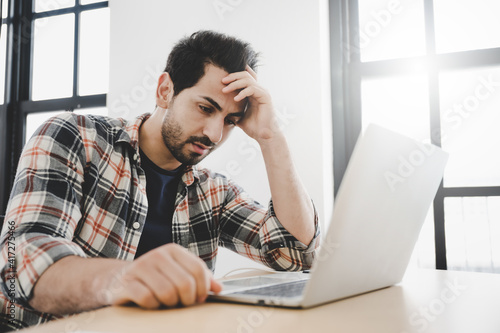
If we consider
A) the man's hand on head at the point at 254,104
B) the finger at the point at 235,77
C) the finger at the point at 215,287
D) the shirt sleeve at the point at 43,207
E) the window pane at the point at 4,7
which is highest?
the window pane at the point at 4,7

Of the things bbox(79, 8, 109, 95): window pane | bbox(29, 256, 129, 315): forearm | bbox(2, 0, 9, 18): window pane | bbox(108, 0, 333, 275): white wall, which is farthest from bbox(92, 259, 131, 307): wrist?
bbox(2, 0, 9, 18): window pane

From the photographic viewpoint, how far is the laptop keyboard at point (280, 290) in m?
0.62

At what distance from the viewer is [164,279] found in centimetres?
53

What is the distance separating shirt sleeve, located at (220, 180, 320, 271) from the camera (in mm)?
1132

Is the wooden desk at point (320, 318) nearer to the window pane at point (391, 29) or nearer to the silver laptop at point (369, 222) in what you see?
the silver laptop at point (369, 222)

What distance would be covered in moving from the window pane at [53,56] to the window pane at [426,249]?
212 centimetres

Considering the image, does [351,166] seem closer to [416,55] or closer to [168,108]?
[168,108]

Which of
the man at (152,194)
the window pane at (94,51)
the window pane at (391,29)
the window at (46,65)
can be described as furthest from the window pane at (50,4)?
the window pane at (391,29)

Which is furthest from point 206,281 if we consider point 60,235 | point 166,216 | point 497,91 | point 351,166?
point 497,91

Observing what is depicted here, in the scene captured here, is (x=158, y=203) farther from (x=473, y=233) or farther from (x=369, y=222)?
(x=473, y=233)

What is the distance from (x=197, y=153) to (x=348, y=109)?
972 mm

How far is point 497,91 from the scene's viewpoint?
1.81 m

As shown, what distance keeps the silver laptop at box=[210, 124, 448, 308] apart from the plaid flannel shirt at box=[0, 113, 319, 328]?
354 mm

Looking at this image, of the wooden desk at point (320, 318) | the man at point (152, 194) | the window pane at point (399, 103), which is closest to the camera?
the wooden desk at point (320, 318)
